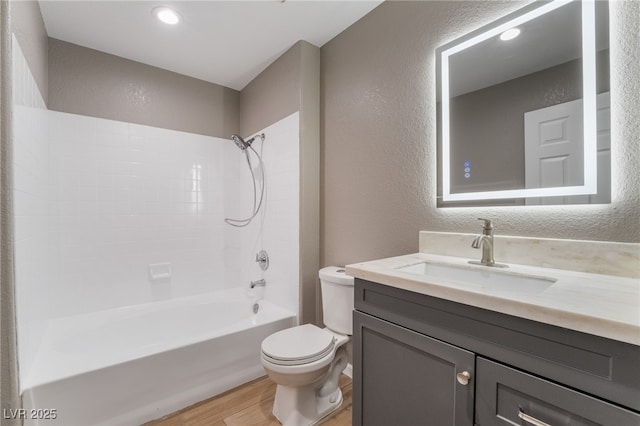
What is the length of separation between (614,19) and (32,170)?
2.65 m

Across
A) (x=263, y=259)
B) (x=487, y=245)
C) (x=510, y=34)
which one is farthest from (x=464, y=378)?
(x=263, y=259)

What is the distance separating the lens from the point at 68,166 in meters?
2.09

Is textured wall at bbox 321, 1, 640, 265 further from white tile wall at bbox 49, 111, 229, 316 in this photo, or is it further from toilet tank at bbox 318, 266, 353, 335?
white tile wall at bbox 49, 111, 229, 316

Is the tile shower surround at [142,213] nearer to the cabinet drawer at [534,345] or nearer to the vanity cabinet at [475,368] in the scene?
the vanity cabinet at [475,368]

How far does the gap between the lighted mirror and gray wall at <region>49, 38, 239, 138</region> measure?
2.13 metres

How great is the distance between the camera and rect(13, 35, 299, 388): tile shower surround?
198 cm

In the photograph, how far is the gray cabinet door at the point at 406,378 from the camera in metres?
0.80

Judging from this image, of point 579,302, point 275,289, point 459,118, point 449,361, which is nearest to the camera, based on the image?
point 579,302

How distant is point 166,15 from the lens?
182 centimetres

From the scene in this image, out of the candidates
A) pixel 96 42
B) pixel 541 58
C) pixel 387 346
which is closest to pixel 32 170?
pixel 96 42

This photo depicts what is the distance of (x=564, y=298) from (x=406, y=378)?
0.53m

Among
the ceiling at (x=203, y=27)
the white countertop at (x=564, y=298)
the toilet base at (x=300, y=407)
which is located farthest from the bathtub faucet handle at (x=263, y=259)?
the ceiling at (x=203, y=27)

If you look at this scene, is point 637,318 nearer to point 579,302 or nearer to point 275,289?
point 579,302

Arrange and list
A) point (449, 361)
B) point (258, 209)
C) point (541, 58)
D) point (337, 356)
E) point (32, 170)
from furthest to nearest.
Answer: point (258, 209), point (337, 356), point (32, 170), point (541, 58), point (449, 361)
